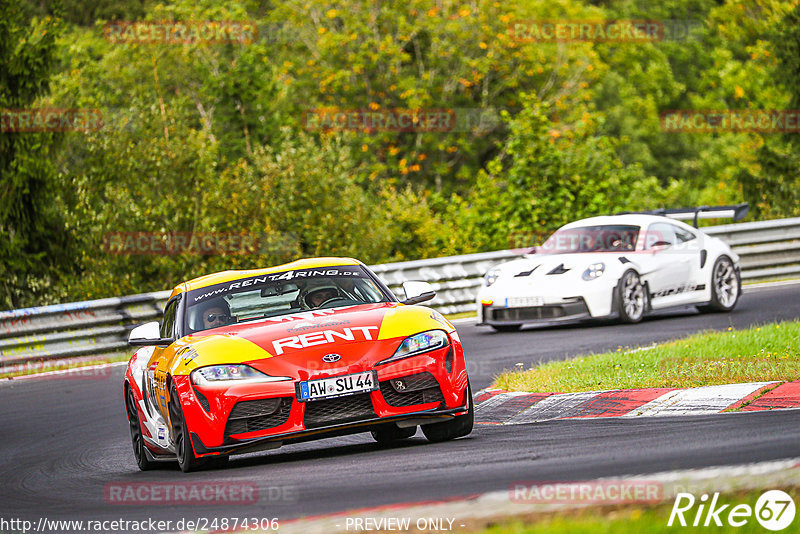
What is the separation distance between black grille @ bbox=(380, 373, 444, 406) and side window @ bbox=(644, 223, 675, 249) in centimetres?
888

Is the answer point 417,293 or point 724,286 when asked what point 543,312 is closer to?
point 724,286

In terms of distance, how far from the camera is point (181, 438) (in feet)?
25.6

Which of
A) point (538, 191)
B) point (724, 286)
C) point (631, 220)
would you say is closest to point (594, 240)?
point (631, 220)

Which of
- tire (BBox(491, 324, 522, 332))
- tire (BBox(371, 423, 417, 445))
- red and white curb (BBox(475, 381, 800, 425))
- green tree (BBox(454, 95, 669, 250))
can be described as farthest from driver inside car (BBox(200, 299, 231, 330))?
green tree (BBox(454, 95, 669, 250))

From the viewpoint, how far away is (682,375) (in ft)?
31.5

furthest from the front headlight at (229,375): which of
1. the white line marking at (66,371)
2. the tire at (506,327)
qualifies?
the tire at (506,327)

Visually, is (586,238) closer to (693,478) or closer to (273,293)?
(273,293)

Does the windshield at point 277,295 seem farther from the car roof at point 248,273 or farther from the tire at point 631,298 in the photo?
the tire at point 631,298

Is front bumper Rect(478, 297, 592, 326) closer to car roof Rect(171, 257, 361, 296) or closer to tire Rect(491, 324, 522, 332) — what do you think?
tire Rect(491, 324, 522, 332)

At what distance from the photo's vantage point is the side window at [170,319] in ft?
29.7

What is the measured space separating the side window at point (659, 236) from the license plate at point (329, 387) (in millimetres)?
9269

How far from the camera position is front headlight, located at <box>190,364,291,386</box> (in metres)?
7.46

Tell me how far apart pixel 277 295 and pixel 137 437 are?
57.8 inches

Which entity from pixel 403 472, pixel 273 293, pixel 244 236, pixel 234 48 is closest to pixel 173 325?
pixel 273 293
